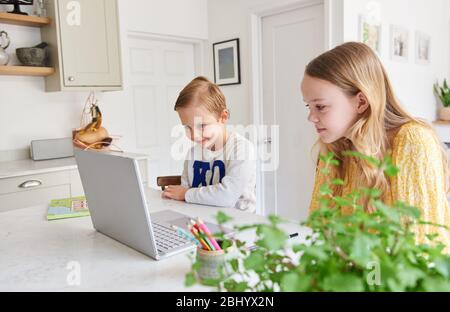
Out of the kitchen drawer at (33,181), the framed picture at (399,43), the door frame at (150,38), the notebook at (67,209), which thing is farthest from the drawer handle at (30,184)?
the framed picture at (399,43)

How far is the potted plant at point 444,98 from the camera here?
4.43 meters

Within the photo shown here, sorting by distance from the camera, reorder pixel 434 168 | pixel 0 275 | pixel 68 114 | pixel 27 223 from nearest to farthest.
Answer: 1. pixel 0 275
2. pixel 434 168
3. pixel 27 223
4. pixel 68 114

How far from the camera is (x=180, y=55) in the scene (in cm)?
406

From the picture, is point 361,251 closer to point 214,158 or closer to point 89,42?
point 214,158

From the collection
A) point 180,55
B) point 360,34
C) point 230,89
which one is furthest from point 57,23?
point 360,34

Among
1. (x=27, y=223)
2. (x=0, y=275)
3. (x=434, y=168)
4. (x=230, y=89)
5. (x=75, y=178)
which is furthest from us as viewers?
(x=230, y=89)

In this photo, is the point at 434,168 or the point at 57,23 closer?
the point at 434,168

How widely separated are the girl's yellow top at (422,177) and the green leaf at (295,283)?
749 mm

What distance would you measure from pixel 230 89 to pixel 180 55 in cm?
67

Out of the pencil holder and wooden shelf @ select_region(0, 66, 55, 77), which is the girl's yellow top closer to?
the pencil holder

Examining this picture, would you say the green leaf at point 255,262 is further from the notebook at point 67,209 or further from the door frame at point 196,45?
the door frame at point 196,45

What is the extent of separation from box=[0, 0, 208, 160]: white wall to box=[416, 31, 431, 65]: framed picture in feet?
7.31

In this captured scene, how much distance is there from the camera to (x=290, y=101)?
341 cm
